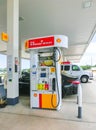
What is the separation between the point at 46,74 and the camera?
420cm

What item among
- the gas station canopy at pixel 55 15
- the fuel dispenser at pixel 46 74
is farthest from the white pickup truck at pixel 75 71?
the fuel dispenser at pixel 46 74

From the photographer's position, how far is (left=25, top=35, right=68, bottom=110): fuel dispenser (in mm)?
3984

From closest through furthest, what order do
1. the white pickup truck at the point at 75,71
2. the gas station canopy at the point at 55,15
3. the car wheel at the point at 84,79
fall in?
the gas station canopy at the point at 55,15
the white pickup truck at the point at 75,71
the car wheel at the point at 84,79

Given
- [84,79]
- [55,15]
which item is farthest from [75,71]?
[55,15]

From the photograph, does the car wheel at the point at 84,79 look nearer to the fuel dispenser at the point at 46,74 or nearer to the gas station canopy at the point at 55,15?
the gas station canopy at the point at 55,15

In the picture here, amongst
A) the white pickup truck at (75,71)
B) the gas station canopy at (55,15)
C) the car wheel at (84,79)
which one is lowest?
the car wheel at (84,79)

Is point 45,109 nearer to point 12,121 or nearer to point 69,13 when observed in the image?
point 12,121

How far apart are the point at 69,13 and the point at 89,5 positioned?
0.98 meters

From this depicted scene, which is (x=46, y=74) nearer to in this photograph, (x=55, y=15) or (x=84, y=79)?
(x=55, y=15)

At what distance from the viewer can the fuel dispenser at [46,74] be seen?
398 cm

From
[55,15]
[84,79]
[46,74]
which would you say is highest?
[55,15]

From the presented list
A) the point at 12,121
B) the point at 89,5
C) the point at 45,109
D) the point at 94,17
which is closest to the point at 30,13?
the point at 89,5

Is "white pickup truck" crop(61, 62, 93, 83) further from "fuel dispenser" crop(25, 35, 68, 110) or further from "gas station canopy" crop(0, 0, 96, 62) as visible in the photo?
"fuel dispenser" crop(25, 35, 68, 110)

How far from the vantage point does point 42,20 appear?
6535 mm
